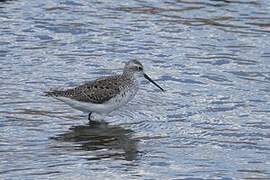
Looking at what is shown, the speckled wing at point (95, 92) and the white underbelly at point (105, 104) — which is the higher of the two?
the speckled wing at point (95, 92)

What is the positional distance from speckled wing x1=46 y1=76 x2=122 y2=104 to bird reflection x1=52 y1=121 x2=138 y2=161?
42 cm

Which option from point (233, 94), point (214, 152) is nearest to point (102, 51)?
point (233, 94)

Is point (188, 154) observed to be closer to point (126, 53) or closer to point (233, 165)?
point (233, 165)

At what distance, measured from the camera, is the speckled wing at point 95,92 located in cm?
1598

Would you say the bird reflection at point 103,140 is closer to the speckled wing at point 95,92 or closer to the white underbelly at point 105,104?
the white underbelly at point 105,104

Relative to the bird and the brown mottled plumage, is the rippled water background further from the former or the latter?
the brown mottled plumage

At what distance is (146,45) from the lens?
2147 centimetres

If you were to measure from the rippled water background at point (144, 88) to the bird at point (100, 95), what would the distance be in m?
0.29

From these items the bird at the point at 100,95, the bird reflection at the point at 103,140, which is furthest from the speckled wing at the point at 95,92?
the bird reflection at the point at 103,140

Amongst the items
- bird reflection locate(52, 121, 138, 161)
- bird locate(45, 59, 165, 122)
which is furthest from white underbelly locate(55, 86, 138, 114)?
bird reflection locate(52, 121, 138, 161)

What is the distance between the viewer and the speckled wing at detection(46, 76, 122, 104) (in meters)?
16.0

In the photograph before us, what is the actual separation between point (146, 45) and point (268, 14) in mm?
4218

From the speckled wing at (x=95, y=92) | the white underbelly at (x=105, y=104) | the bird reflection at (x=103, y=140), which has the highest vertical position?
the speckled wing at (x=95, y=92)

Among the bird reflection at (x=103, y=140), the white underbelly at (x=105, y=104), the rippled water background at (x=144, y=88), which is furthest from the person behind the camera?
the white underbelly at (x=105, y=104)
